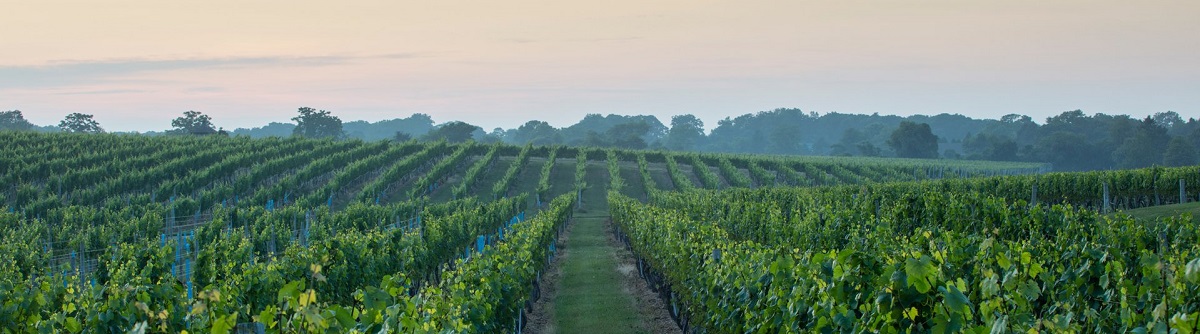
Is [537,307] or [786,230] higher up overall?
[786,230]

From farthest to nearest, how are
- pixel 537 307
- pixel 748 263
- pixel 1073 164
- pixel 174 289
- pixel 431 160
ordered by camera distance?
1. pixel 1073 164
2. pixel 431 160
3. pixel 537 307
4. pixel 748 263
5. pixel 174 289

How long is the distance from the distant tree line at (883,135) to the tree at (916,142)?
0.11 m

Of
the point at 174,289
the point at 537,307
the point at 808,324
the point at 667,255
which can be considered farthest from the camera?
the point at 537,307

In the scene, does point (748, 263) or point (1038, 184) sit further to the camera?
point (1038, 184)

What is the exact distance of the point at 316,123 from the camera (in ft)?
365

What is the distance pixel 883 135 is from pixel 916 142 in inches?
1571

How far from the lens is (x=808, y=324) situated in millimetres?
7152

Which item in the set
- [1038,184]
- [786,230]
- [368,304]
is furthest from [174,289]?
[1038,184]

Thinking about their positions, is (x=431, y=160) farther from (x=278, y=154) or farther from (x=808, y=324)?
(x=808, y=324)

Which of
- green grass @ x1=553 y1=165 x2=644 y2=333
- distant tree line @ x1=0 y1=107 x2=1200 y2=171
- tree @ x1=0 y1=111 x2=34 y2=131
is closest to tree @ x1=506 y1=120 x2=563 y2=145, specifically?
distant tree line @ x1=0 y1=107 x2=1200 y2=171

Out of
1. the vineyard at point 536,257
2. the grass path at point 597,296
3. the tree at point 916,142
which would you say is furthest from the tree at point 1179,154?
the grass path at point 597,296

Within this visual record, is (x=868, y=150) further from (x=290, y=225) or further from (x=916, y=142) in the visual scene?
(x=290, y=225)

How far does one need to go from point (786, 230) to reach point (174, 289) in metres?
12.1

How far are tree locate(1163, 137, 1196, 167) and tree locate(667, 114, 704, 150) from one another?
265 ft
